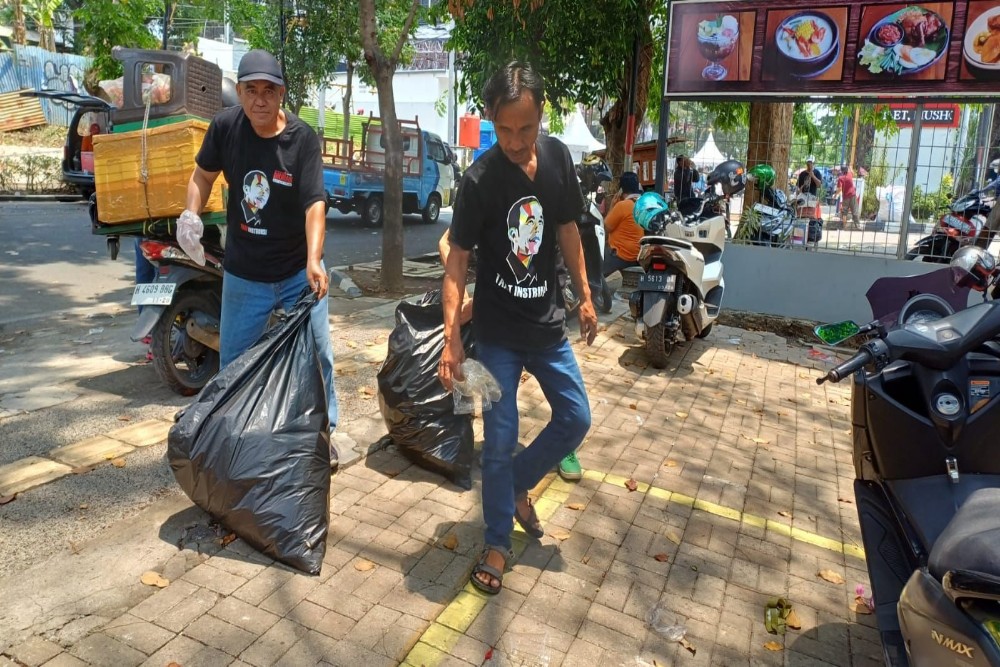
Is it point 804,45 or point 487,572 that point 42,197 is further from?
point 487,572

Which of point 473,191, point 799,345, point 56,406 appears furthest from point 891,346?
point 799,345

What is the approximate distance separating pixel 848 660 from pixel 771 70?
663cm

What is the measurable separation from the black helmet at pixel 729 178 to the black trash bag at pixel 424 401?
4.72m

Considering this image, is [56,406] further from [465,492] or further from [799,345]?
[799,345]

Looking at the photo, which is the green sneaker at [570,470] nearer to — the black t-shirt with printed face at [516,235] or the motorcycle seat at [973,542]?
the black t-shirt with printed face at [516,235]

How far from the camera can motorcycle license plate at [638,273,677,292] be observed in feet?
19.4

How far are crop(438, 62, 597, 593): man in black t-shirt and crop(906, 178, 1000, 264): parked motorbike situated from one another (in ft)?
19.6

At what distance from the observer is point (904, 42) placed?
7324 millimetres

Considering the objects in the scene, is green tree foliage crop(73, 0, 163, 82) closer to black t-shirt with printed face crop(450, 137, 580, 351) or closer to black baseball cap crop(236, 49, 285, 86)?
black baseball cap crop(236, 49, 285, 86)

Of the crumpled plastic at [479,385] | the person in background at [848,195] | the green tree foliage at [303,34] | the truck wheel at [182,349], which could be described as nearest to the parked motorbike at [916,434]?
the crumpled plastic at [479,385]

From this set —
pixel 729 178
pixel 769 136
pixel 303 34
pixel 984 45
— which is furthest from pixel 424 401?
pixel 303 34

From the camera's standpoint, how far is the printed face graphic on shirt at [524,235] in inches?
110

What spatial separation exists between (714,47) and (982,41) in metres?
2.42

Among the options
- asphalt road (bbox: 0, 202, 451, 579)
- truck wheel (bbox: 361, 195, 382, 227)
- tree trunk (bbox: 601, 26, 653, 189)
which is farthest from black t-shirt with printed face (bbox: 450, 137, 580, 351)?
truck wheel (bbox: 361, 195, 382, 227)
